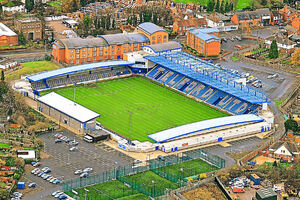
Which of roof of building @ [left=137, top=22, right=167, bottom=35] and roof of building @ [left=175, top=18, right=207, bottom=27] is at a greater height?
roof of building @ [left=137, top=22, right=167, bottom=35]

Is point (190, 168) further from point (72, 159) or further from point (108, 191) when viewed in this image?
point (72, 159)

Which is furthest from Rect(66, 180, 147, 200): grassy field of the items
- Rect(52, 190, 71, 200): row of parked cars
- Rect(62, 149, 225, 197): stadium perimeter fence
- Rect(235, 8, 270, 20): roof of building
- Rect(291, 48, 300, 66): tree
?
Rect(235, 8, 270, 20): roof of building

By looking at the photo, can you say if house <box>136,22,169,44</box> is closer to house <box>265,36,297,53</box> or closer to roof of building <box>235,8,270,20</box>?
house <box>265,36,297,53</box>

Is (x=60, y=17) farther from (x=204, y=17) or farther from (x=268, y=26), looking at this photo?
(x=268, y=26)

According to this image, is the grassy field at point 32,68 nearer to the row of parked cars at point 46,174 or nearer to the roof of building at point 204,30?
the roof of building at point 204,30

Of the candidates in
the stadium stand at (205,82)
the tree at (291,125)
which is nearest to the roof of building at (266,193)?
the tree at (291,125)

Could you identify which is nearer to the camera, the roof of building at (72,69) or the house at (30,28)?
the roof of building at (72,69)

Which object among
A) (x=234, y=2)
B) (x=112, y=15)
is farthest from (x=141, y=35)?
(x=234, y=2)
